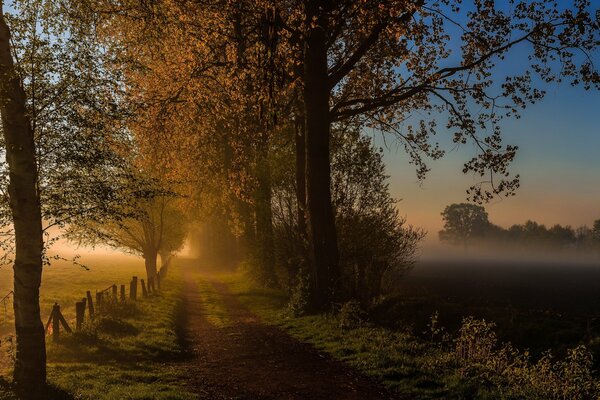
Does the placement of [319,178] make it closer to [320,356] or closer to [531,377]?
[320,356]

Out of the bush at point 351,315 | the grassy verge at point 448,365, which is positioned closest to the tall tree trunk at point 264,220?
the bush at point 351,315

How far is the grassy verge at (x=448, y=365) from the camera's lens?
9.13 m

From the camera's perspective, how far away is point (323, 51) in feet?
61.4

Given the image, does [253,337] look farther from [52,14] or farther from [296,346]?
[52,14]

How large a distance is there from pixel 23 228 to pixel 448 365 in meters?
9.96

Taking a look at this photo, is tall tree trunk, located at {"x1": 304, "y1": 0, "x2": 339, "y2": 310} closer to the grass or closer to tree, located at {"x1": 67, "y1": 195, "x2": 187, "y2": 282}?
the grass

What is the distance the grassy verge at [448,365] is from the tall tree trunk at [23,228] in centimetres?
731

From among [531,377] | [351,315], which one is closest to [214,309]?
[351,315]

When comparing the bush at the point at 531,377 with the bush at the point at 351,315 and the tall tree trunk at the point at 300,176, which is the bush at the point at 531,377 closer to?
the bush at the point at 351,315

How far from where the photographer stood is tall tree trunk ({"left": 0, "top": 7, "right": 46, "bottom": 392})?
9695mm

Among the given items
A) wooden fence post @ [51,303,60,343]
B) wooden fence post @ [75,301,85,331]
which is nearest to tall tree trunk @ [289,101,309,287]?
wooden fence post @ [75,301,85,331]

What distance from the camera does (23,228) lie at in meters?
9.73

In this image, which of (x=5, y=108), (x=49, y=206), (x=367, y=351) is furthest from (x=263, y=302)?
(x=5, y=108)

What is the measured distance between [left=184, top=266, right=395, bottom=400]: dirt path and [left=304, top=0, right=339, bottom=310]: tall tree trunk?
2899mm
